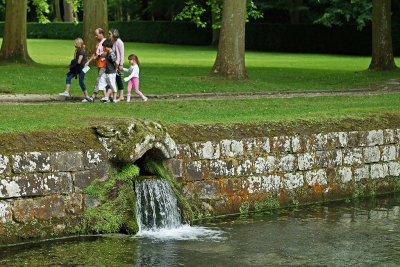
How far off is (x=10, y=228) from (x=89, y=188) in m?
1.23

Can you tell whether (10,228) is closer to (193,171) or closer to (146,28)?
(193,171)

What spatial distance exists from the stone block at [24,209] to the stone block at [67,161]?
56 centimetres

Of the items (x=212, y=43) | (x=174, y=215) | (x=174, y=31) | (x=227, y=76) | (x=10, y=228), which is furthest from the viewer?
(x=174, y=31)

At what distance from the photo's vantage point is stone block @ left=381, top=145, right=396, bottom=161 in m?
13.8

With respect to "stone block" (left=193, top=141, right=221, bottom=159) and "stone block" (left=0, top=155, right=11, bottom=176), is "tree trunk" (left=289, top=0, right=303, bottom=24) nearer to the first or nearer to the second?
"stone block" (left=193, top=141, right=221, bottom=159)

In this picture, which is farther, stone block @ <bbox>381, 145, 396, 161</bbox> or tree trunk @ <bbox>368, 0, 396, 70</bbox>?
tree trunk @ <bbox>368, 0, 396, 70</bbox>

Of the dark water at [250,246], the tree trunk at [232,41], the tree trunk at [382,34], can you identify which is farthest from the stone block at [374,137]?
the tree trunk at [382,34]

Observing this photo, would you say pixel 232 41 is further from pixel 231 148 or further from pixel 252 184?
pixel 231 148

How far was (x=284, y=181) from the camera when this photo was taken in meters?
12.6

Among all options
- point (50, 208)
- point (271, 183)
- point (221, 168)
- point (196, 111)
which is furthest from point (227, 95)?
point (50, 208)

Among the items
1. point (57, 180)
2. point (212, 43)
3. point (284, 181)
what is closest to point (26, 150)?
point (57, 180)

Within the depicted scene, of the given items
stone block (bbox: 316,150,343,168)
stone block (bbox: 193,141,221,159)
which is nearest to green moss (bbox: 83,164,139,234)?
stone block (bbox: 193,141,221,159)

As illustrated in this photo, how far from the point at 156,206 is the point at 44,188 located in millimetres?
1779

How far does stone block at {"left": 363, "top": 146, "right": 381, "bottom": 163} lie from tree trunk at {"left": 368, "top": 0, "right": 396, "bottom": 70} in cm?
1774
